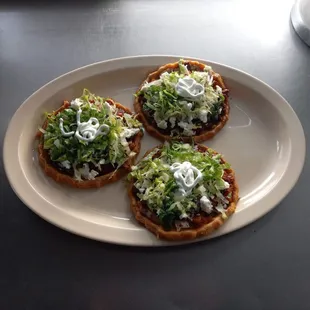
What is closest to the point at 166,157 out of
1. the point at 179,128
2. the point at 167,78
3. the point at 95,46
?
the point at 179,128

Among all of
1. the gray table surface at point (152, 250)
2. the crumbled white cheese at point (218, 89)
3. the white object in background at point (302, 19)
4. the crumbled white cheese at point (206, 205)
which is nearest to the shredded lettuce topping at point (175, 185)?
the crumbled white cheese at point (206, 205)

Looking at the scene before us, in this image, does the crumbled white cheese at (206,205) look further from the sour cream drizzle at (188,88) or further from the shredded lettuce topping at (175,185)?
the sour cream drizzle at (188,88)

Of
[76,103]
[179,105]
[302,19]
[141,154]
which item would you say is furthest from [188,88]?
[302,19]

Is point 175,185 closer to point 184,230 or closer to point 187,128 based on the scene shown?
point 184,230

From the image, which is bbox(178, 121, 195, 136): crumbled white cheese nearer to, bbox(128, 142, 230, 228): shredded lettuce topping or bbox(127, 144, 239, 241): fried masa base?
bbox(128, 142, 230, 228): shredded lettuce topping

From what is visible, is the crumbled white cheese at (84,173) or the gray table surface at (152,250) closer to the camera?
the gray table surface at (152,250)

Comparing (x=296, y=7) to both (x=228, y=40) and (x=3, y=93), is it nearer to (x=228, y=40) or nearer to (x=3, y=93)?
(x=228, y=40)
